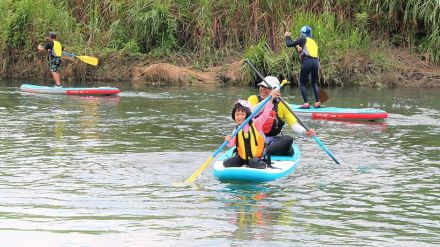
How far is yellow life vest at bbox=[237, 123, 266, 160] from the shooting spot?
32.2ft

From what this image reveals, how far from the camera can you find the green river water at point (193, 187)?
7.45 metres

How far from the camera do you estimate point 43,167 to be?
1055 cm

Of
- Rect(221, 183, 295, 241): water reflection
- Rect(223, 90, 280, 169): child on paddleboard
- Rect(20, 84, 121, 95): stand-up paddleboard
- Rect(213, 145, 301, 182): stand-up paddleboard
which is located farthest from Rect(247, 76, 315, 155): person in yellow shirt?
Rect(20, 84, 121, 95): stand-up paddleboard

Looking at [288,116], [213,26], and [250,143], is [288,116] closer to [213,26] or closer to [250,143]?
[250,143]

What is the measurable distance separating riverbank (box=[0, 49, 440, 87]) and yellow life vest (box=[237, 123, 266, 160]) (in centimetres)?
1192

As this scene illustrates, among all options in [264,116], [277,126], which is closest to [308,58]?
[277,126]

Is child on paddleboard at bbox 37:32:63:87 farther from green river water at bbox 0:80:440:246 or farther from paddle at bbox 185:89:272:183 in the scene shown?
paddle at bbox 185:89:272:183

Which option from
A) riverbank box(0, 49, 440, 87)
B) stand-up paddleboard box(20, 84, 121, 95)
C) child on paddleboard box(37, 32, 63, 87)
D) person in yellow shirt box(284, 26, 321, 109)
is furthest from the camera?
riverbank box(0, 49, 440, 87)

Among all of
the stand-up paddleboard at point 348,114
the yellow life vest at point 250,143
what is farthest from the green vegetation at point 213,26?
the yellow life vest at point 250,143

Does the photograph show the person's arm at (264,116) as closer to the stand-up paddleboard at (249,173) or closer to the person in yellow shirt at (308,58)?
the stand-up paddleboard at (249,173)

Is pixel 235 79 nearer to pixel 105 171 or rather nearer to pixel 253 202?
pixel 105 171

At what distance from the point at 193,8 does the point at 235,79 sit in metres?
3.25

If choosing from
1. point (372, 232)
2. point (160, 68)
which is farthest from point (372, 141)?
point (160, 68)

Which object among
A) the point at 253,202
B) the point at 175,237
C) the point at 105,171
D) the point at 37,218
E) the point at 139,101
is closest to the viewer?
the point at 175,237
